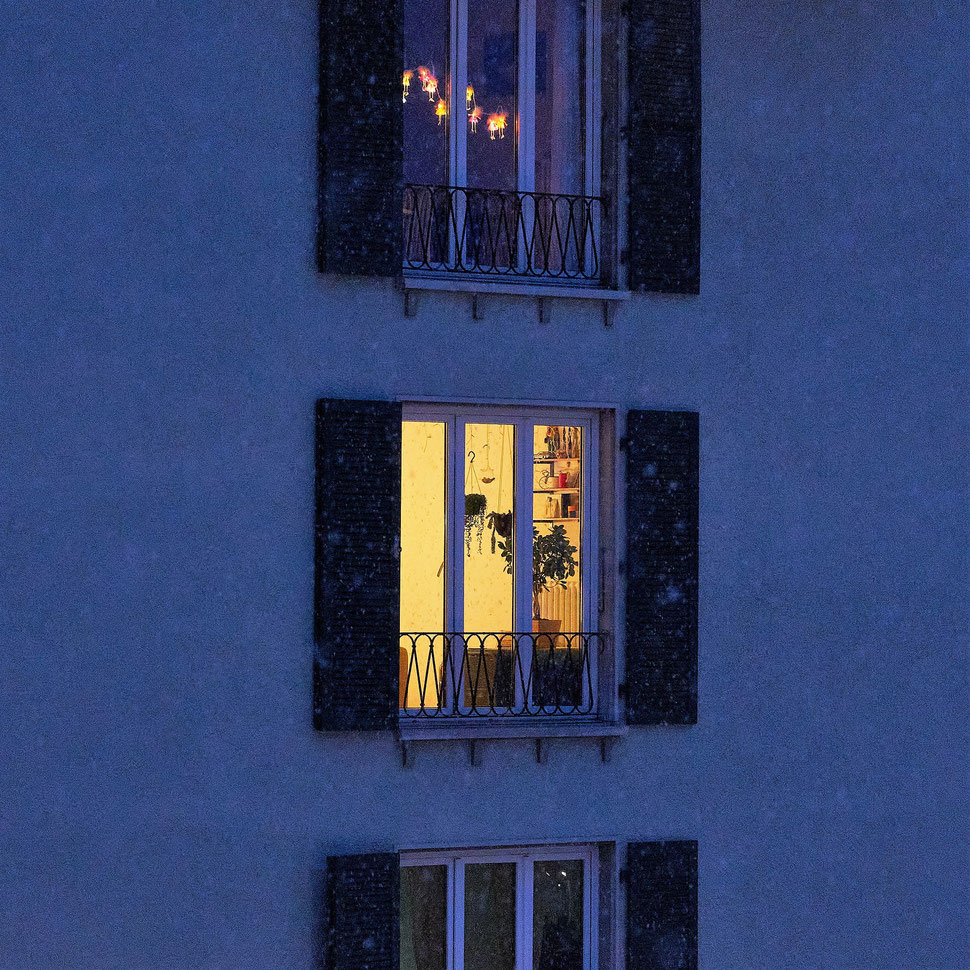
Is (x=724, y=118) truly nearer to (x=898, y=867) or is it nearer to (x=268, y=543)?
(x=268, y=543)

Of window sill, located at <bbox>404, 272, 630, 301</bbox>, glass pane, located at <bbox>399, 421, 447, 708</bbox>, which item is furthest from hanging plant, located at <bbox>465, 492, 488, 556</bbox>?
window sill, located at <bbox>404, 272, 630, 301</bbox>

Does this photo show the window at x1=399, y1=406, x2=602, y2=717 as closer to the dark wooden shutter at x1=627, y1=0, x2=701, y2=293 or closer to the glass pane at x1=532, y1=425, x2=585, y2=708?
the glass pane at x1=532, y1=425, x2=585, y2=708

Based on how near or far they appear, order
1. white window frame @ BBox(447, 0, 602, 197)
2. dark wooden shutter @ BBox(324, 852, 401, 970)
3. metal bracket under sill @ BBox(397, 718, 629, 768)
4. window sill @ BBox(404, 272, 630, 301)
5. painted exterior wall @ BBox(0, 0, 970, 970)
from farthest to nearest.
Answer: white window frame @ BBox(447, 0, 602, 197), window sill @ BBox(404, 272, 630, 301), metal bracket under sill @ BBox(397, 718, 629, 768), dark wooden shutter @ BBox(324, 852, 401, 970), painted exterior wall @ BBox(0, 0, 970, 970)

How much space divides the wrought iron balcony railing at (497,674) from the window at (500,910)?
0.85 m

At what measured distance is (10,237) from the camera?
7859 mm

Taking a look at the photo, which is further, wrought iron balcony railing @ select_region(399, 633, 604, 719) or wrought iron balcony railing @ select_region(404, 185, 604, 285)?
wrought iron balcony railing @ select_region(404, 185, 604, 285)

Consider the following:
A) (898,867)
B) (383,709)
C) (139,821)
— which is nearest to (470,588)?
(383,709)

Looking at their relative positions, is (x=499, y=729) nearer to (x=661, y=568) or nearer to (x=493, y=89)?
(x=661, y=568)

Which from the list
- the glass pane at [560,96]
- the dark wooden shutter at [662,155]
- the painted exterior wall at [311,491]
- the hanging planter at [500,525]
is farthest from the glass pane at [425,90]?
the hanging planter at [500,525]

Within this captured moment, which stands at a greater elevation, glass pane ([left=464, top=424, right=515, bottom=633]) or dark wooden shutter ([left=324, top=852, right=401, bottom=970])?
glass pane ([left=464, top=424, right=515, bottom=633])

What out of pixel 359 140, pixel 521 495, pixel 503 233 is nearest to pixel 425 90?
pixel 359 140

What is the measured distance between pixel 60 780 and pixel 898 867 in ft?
16.5

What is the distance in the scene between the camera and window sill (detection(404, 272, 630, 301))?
8352 millimetres

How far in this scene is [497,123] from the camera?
29.0 feet
